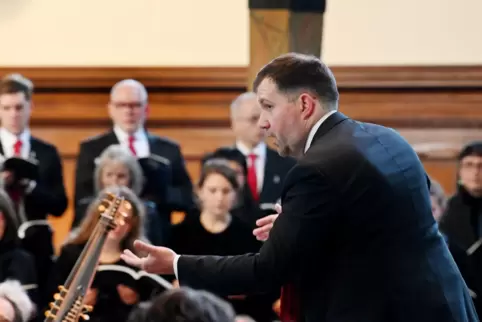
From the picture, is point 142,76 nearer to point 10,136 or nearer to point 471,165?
point 10,136

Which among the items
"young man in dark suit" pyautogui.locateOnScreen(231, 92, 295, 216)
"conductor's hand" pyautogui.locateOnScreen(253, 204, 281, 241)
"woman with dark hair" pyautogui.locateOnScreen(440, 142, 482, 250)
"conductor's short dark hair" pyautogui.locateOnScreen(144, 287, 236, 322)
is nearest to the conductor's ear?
"conductor's hand" pyautogui.locateOnScreen(253, 204, 281, 241)

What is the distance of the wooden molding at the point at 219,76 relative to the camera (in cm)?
497

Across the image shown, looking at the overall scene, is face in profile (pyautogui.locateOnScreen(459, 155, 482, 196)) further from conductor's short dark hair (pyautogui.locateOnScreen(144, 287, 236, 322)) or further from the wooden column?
conductor's short dark hair (pyautogui.locateOnScreen(144, 287, 236, 322))

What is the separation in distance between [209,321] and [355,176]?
75cm

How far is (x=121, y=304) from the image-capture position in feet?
10.7

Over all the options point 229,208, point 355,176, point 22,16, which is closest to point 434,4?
point 229,208

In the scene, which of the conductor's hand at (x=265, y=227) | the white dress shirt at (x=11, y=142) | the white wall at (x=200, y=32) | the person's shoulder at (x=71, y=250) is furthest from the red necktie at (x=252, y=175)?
the conductor's hand at (x=265, y=227)

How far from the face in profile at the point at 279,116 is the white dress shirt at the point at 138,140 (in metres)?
2.06

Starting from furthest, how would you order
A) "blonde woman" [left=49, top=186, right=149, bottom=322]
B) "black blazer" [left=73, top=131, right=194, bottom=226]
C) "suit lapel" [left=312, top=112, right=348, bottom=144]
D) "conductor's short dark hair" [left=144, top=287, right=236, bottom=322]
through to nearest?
"black blazer" [left=73, top=131, right=194, bottom=226] < "blonde woman" [left=49, top=186, right=149, bottom=322] < "suit lapel" [left=312, top=112, right=348, bottom=144] < "conductor's short dark hair" [left=144, top=287, right=236, bottom=322]

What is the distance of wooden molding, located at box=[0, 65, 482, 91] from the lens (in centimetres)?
497

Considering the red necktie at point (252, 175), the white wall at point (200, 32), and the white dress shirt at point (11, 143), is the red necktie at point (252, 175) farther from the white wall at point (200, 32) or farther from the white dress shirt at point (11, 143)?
the white wall at point (200, 32)

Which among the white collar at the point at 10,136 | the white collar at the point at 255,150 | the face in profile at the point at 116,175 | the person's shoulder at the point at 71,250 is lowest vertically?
the person's shoulder at the point at 71,250

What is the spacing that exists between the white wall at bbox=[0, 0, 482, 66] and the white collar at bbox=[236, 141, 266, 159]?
3.99ft

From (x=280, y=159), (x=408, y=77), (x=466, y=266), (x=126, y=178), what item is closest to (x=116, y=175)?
(x=126, y=178)
